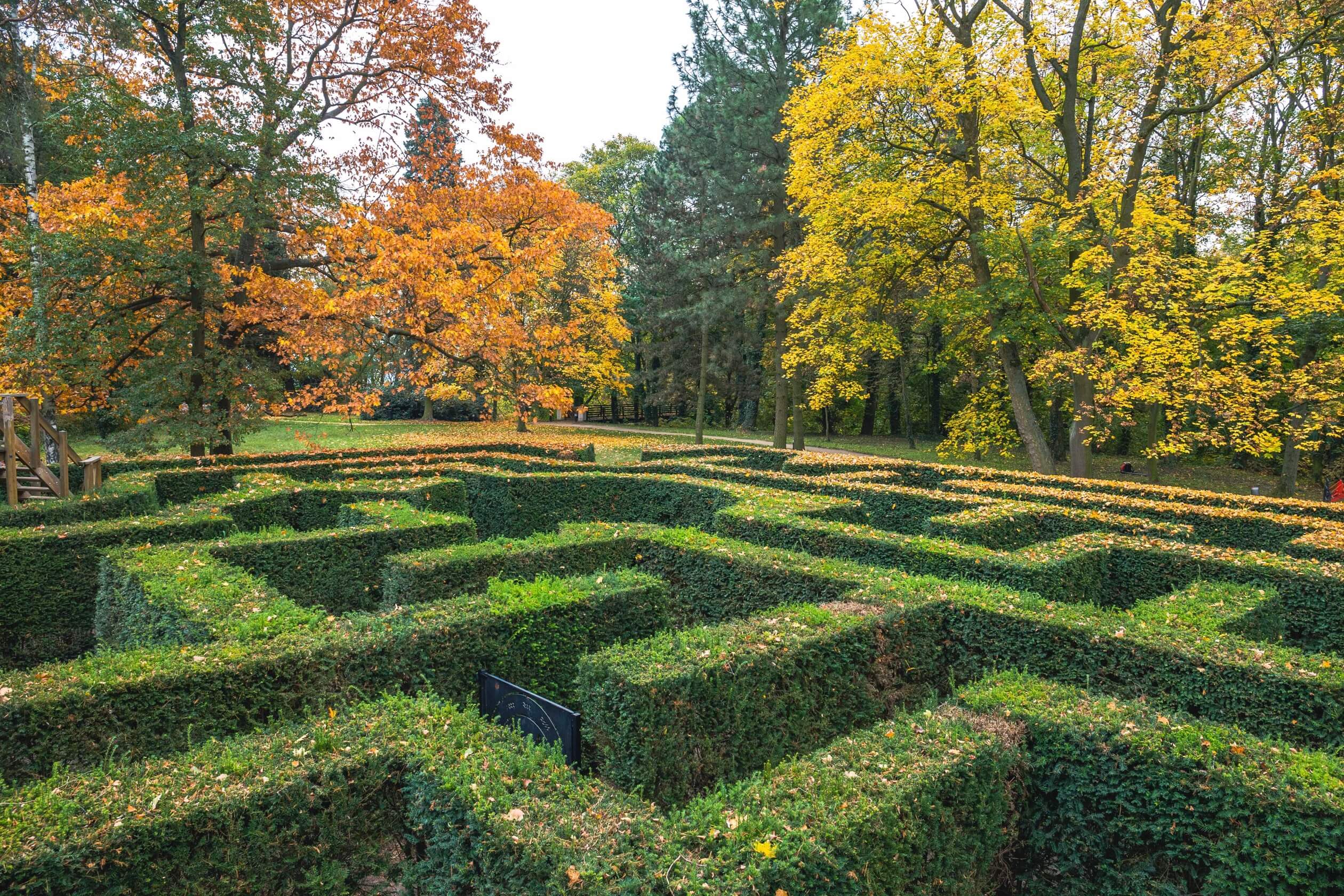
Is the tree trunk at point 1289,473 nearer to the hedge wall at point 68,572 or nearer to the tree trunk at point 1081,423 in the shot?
the tree trunk at point 1081,423

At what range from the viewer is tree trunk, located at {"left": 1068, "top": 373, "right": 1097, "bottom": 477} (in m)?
15.6

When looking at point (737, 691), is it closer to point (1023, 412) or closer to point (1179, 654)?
point (1179, 654)

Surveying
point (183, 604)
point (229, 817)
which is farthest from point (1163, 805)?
point (183, 604)

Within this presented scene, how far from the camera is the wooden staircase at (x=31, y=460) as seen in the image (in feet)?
29.3

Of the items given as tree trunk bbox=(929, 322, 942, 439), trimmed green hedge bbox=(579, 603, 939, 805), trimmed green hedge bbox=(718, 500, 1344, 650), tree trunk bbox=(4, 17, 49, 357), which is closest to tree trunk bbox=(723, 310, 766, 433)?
tree trunk bbox=(929, 322, 942, 439)

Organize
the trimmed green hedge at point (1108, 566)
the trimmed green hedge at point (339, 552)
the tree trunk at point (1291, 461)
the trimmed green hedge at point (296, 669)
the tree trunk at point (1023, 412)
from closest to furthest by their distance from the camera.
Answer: the trimmed green hedge at point (296, 669) < the trimmed green hedge at point (1108, 566) < the trimmed green hedge at point (339, 552) < the tree trunk at point (1291, 461) < the tree trunk at point (1023, 412)

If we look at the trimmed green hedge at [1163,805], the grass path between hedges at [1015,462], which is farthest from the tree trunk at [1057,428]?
the trimmed green hedge at [1163,805]

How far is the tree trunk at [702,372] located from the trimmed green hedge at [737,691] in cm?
2167

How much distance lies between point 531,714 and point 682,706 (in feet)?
3.37

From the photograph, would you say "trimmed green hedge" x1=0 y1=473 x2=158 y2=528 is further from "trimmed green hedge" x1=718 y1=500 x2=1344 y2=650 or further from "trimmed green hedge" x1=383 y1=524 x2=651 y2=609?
"trimmed green hedge" x1=718 y1=500 x2=1344 y2=650

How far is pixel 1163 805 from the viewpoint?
12.2ft

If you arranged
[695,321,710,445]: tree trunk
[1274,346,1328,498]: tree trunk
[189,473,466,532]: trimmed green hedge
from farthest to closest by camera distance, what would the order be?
[695,321,710,445]: tree trunk → [1274,346,1328,498]: tree trunk → [189,473,466,532]: trimmed green hedge

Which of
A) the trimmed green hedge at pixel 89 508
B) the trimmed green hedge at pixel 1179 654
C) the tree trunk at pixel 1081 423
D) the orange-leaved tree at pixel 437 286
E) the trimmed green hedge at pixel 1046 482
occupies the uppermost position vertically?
the orange-leaved tree at pixel 437 286

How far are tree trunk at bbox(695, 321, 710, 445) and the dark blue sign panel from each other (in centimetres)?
2240
